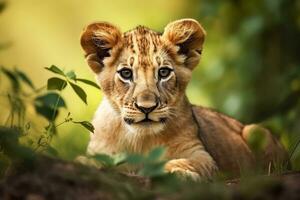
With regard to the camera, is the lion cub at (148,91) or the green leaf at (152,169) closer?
the green leaf at (152,169)

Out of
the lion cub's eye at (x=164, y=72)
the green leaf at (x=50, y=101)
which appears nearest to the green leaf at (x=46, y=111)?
the green leaf at (x=50, y=101)

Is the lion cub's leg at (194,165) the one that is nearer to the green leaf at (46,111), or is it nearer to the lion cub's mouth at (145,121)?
the lion cub's mouth at (145,121)

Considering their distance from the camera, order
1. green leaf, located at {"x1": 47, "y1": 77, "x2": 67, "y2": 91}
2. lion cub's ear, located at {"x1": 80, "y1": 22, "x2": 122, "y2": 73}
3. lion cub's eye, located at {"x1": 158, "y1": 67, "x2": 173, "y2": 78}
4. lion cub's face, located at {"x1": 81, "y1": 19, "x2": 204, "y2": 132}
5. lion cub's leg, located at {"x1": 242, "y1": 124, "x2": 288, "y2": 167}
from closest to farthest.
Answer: green leaf, located at {"x1": 47, "y1": 77, "x2": 67, "y2": 91}, lion cub's face, located at {"x1": 81, "y1": 19, "x2": 204, "y2": 132}, lion cub's eye, located at {"x1": 158, "y1": 67, "x2": 173, "y2": 78}, lion cub's ear, located at {"x1": 80, "y1": 22, "x2": 122, "y2": 73}, lion cub's leg, located at {"x1": 242, "y1": 124, "x2": 288, "y2": 167}

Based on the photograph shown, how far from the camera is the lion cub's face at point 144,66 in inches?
217

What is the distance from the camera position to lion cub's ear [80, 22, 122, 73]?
5.94 meters

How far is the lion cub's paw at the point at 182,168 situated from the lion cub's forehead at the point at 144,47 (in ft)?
2.33

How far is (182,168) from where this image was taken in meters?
5.33

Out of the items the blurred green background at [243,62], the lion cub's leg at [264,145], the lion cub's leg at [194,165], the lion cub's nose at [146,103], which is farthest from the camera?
the blurred green background at [243,62]

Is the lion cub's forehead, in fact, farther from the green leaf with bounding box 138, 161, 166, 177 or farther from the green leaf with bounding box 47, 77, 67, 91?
the green leaf with bounding box 138, 161, 166, 177

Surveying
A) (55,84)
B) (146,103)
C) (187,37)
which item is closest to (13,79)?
(55,84)

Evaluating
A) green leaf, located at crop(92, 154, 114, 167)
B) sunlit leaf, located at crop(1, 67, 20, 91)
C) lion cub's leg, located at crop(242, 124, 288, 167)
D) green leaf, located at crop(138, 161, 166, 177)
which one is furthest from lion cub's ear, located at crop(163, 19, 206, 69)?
green leaf, located at crop(138, 161, 166, 177)

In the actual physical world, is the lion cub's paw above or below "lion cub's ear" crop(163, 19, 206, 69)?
below

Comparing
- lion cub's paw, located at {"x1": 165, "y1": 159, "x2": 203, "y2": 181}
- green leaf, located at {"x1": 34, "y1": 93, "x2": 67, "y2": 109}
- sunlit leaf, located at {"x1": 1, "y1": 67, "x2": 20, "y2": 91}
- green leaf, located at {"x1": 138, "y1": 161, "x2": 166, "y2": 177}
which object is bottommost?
lion cub's paw, located at {"x1": 165, "y1": 159, "x2": 203, "y2": 181}

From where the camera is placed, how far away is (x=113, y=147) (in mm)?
5887
